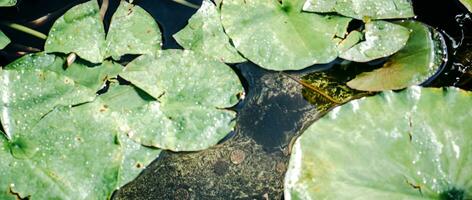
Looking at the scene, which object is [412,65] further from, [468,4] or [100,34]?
[100,34]

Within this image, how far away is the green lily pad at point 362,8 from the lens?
165cm

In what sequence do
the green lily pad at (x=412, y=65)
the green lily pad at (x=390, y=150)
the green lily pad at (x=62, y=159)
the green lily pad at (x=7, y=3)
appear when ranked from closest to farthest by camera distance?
the green lily pad at (x=390, y=150)
the green lily pad at (x=62, y=159)
the green lily pad at (x=412, y=65)
the green lily pad at (x=7, y=3)

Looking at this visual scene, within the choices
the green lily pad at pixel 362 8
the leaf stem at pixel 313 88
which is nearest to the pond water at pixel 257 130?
the leaf stem at pixel 313 88

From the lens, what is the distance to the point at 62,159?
1.48 metres

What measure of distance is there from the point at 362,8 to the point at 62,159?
99 centimetres

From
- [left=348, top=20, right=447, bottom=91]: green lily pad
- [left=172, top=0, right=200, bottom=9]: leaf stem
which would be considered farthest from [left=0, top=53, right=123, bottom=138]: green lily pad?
[left=348, top=20, right=447, bottom=91]: green lily pad

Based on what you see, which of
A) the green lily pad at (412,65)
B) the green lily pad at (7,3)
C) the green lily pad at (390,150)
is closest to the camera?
the green lily pad at (390,150)

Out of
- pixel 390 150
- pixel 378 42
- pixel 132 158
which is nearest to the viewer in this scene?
pixel 390 150

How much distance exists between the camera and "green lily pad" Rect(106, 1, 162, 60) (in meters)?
1.64

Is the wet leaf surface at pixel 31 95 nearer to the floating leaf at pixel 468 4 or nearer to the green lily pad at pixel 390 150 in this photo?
the green lily pad at pixel 390 150

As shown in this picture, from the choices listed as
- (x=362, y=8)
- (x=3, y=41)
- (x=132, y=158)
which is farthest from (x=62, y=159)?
(x=362, y=8)

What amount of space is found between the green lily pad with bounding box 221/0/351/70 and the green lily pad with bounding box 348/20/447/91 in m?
0.13

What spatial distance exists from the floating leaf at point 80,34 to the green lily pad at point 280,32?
39 cm

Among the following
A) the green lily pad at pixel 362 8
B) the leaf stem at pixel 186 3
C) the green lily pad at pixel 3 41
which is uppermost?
the green lily pad at pixel 362 8
